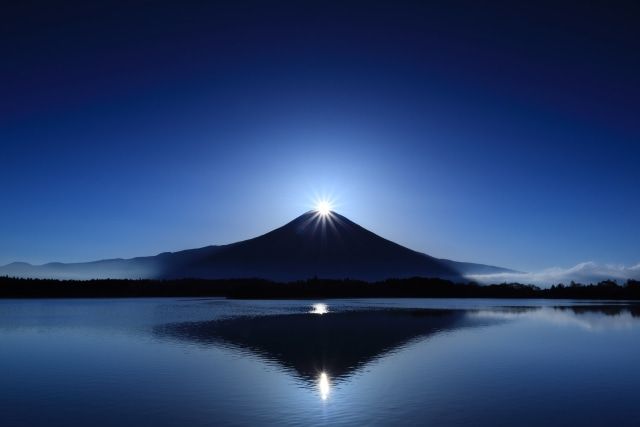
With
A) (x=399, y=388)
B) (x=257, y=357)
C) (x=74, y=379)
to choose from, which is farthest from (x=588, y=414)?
(x=74, y=379)

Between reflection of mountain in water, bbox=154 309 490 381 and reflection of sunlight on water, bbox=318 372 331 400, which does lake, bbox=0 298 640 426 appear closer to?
reflection of sunlight on water, bbox=318 372 331 400

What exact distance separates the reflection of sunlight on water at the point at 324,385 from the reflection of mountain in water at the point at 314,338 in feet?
1.25

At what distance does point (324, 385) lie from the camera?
2480 centimetres

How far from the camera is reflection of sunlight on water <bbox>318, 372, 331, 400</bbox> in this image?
2266 centimetres

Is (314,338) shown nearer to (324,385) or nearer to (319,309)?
(324,385)

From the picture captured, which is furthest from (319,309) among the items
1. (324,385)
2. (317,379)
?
(324,385)

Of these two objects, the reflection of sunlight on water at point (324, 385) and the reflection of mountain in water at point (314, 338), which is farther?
the reflection of mountain in water at point (314, 338)

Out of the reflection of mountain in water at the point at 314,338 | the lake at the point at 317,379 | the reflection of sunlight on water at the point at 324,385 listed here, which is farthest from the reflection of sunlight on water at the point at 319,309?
the reflection of sunlight on water at the point at 324,385

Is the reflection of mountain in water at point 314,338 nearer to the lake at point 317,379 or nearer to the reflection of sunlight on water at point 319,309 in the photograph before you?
the lake at point 317,379

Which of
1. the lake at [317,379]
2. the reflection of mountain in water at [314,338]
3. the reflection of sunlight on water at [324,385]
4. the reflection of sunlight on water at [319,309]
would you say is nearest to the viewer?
the lake at [317,379]

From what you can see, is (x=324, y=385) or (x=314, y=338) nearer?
(x=324, y=385)

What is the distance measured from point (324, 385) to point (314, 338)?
20133 mm

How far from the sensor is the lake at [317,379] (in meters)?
19.6

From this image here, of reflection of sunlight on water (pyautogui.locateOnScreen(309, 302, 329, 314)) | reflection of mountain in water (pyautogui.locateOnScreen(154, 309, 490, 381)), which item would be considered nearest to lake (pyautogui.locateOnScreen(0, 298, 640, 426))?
reflection of mountain in water (pyautogui.locateOnScreen(154, 309, 490, 381))
